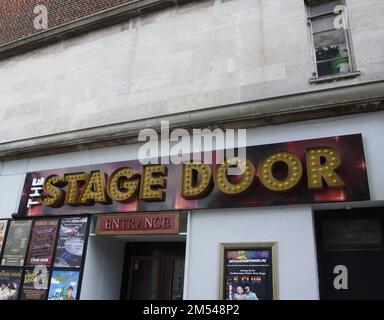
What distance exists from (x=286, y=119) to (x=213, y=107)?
5.22 ft

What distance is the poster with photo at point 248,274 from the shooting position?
261 inches

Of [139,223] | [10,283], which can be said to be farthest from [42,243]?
[139,223]

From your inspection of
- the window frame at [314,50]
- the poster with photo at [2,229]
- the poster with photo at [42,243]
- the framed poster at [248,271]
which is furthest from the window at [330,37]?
the poster with photo at [2,229]

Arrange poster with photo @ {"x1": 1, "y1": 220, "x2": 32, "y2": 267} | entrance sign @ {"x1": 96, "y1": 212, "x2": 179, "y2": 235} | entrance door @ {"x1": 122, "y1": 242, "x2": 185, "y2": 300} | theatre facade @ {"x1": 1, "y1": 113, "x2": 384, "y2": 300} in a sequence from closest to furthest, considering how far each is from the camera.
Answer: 1. theatre facade @ {"x1": 1, "y1": 113, "x2": 384, "y2": 300}
2. entrance sign @ {"x1": 96, "y1": 212, "x2": 179, "y2": 235}
3. entrance door @ {"x1": 122, "y1": 242, "x2": 185, "y2": 300}
4. poster with photo @ {"x1": 1, "y1": 220, "x2": 32, "y2": 267}

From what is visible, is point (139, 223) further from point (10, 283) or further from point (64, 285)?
point (10, 283)

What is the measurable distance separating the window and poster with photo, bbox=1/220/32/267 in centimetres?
765

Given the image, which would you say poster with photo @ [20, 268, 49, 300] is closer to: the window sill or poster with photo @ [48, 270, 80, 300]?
poster with photo @ [48, 270, 80, 300]

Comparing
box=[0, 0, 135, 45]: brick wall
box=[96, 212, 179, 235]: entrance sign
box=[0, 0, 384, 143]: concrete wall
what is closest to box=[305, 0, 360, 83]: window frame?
box=[0, 0, 384, 143]: concrete wall

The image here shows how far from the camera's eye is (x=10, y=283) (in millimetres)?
8852

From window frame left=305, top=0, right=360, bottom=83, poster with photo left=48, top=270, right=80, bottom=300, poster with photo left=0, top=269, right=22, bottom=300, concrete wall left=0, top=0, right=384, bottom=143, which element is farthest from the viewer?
poster with photo left=0, top=269, right=22, bottom=300

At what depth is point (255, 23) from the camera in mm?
8719

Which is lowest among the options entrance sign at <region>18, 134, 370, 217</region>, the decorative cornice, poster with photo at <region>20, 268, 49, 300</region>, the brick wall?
poster with photo at <region>20, 268, 49, 300</region>

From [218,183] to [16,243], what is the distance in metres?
5.40

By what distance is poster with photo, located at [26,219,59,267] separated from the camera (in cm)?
871
